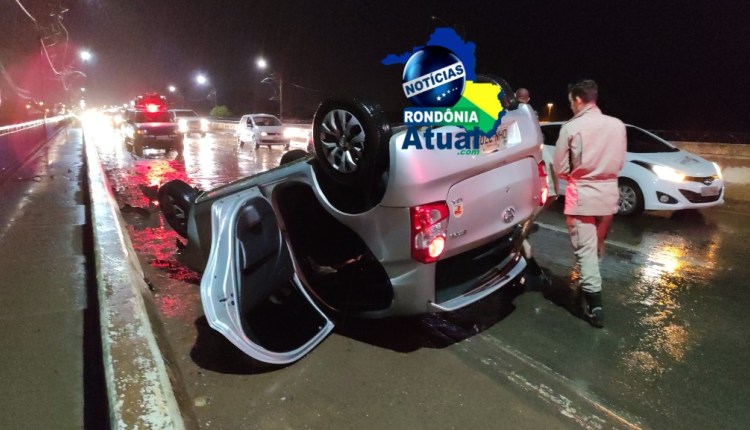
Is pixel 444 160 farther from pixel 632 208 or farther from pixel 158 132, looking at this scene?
pixel 158 132

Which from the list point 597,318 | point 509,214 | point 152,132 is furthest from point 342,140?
point 152,132

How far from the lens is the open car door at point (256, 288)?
312 centimetres

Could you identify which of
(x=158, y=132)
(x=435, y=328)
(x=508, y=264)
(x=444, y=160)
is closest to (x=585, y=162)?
(x=508, y=264)

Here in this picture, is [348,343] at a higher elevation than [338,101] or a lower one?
lower

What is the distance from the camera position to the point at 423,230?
308 cm

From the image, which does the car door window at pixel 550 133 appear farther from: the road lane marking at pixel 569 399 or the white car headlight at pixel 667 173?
the road lane marking at pixel 569 399

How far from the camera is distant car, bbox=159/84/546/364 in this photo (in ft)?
10.1

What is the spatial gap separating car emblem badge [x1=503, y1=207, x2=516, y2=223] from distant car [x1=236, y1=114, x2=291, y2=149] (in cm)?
1819

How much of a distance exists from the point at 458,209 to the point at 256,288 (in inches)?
55.9

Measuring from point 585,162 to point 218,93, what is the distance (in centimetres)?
8760

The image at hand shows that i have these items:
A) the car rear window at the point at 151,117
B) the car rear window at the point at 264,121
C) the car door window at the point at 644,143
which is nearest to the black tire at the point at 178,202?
the car door window at the point at 644,143

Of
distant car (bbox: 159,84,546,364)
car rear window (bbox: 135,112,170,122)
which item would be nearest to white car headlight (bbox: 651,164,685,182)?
distant car (bbox: 159,84,546,364)

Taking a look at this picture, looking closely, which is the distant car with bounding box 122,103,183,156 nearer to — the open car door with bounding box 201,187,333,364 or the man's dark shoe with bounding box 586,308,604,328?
the open car door with bounding box 201,187,333,364

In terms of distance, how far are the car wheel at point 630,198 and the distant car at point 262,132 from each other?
15326mm
